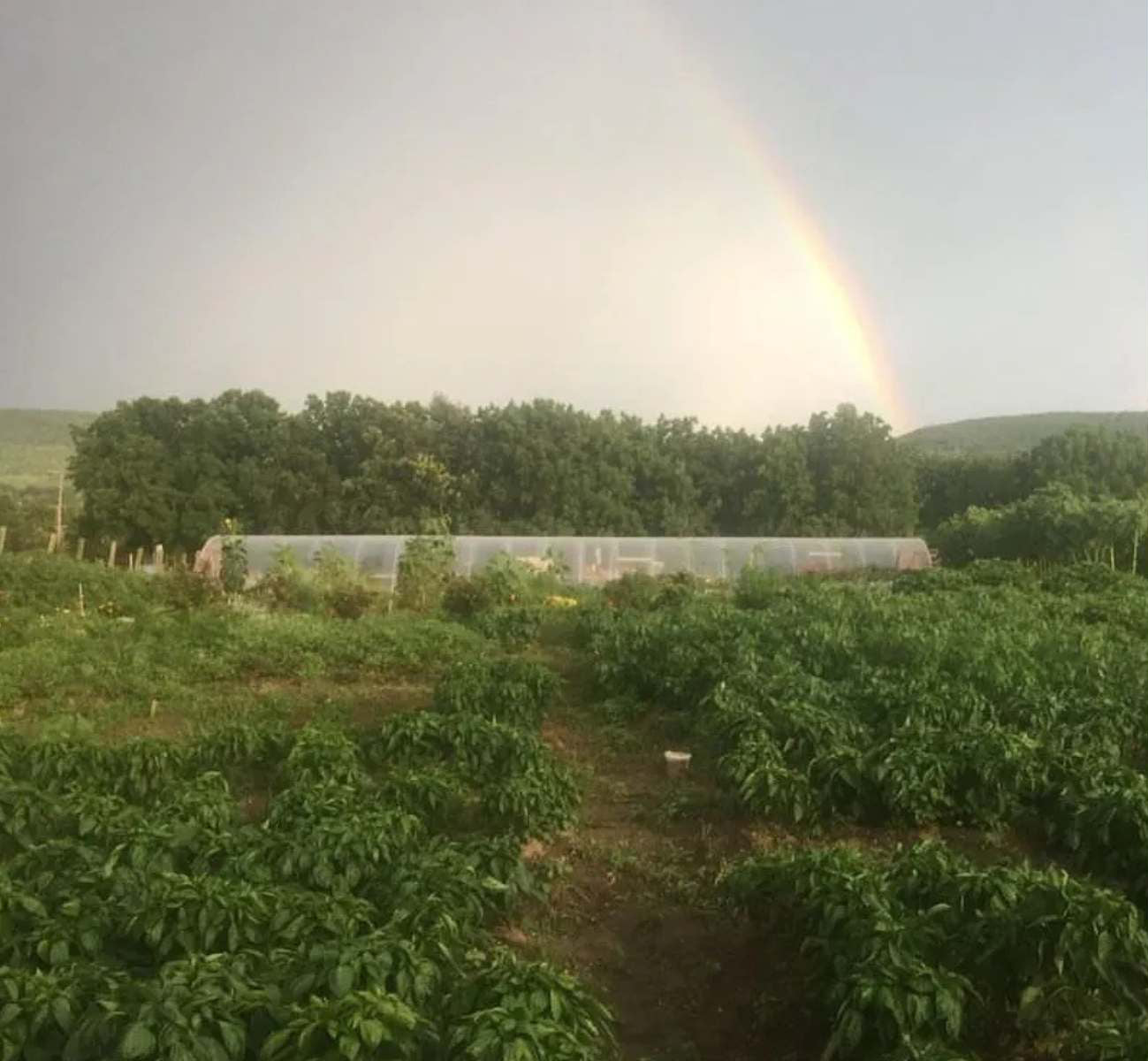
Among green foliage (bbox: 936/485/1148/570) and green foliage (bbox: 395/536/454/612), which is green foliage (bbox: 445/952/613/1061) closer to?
green foliage (bbox: 395/536/454/612)

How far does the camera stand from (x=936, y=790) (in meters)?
6.34

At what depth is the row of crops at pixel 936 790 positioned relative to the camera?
3844 mm

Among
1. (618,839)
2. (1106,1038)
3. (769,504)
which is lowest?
(618,839)

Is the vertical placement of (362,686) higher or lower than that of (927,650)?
lower

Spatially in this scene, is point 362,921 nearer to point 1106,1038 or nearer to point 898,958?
point 898,958

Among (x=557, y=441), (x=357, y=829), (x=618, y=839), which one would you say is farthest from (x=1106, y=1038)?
(x=557, y=441)

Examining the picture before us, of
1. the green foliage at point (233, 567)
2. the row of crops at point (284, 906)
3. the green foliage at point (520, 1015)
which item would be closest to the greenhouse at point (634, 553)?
the green foliage at point (233, 567)

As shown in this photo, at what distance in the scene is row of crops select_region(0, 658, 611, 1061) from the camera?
3266 millimetres

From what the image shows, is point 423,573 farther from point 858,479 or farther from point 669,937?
point 858,479

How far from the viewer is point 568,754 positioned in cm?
902

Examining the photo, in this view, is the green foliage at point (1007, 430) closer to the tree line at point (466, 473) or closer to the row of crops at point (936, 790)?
the tree line at point (466, 473)

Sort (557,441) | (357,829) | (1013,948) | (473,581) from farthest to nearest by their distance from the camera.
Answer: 1. (557,441)
2. (473,581)
3. (357,829)
4. (1013,948)

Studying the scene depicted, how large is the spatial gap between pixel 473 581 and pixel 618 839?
10.4 m

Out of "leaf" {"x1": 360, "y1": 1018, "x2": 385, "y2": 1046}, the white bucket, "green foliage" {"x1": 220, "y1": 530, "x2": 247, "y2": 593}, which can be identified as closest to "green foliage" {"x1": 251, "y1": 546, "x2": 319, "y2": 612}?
"green foliage" {"x1": 220, "y1": 530, "x2": 247, "y2": 593}
